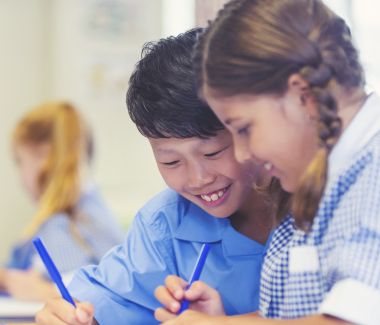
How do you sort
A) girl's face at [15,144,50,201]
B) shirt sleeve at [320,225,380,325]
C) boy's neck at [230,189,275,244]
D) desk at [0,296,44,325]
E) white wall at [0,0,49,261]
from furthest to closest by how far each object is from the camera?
white wall at [0,0,49,261] → girl's face at [15,144,50,201] → desk at [0,296,44,325] → boy's neck at [230,189,275,244] → shirt sleeve at [320,225,380,325]

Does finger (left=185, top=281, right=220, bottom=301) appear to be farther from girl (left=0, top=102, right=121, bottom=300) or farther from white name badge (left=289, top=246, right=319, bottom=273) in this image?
girl (left=0, top=102, right=121, bottom=300)

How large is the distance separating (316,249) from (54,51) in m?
2.64

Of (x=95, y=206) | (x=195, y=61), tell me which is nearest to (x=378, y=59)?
(x=95, y=206)

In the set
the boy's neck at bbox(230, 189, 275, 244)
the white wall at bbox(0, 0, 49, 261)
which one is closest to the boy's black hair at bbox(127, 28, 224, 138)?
the boy's neck at bbox(230, 189, 275, 244)

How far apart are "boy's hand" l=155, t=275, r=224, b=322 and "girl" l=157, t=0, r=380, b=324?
122 millimetres

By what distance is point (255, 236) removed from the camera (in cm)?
108

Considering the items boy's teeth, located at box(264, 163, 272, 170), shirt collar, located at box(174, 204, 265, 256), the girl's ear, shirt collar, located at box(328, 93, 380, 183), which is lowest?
shirt collar, located at box(174, 204, 265, 256)

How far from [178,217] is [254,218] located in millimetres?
100

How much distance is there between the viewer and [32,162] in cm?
241

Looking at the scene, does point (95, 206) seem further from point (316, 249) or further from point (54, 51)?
point (316, 249)

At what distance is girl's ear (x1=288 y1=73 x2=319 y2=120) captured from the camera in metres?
0.76

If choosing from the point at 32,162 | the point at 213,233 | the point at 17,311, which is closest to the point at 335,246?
the point at 213,233

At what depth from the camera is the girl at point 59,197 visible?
2170mm

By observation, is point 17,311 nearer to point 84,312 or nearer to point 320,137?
point 84,312
